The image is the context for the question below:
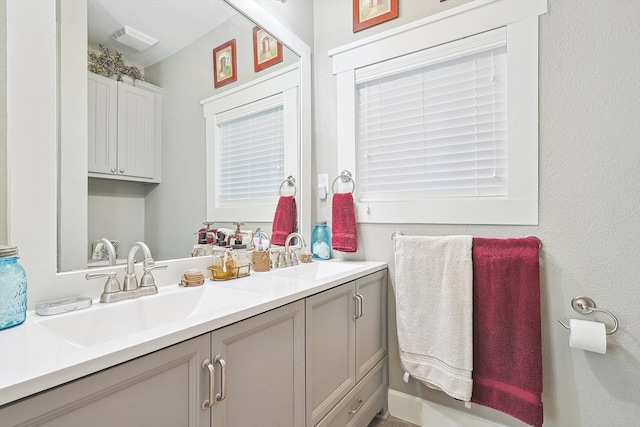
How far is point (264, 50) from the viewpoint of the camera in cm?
175

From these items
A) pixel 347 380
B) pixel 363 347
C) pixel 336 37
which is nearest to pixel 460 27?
pixel 336 37

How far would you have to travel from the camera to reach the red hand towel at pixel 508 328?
4.33 ft

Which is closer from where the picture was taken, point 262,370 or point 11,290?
point 11,290

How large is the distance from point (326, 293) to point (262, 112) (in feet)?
3.62

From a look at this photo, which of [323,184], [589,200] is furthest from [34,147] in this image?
[589,200]

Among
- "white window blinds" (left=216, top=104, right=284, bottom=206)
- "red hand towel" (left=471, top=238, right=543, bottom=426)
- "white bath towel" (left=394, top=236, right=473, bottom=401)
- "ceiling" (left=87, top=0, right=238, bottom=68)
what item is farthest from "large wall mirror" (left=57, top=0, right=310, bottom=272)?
"red hand towel" (left=471, top=238, right=543, bottom=426)

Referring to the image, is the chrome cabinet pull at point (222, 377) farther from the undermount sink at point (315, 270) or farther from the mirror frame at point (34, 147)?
the undermount sink at point (315, 270)

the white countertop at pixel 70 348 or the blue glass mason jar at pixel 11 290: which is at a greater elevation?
the blue glass mason jar at pixel 11 290

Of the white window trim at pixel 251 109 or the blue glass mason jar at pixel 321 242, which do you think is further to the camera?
the blue glass mason jar at pixel 321 242

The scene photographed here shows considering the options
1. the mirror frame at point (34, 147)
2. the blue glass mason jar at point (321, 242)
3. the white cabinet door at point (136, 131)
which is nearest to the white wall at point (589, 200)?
the blue glass mason jar at point (321, 242)

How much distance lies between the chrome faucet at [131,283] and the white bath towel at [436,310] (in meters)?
1.14

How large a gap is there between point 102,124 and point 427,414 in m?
2.01

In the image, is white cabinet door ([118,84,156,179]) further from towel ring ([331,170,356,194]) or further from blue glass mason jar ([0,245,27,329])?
towel ring ([331,170,356,194])

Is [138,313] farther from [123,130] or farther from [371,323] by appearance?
[371,323]
